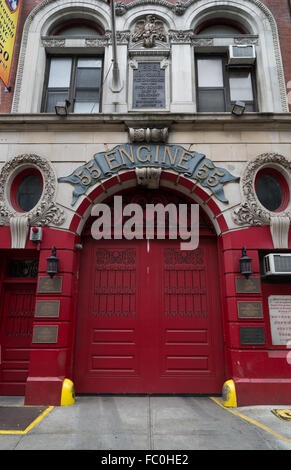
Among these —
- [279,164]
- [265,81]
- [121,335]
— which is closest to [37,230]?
[121,335]

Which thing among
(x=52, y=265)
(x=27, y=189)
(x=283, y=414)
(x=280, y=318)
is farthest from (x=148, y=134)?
(x=283, y=414)

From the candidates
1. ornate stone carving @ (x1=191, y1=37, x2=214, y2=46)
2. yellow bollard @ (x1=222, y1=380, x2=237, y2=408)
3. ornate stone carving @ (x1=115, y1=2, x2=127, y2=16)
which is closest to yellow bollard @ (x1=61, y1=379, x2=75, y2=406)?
yellow bollard @ (x1=222, y1=380, x2=237, y2=408)

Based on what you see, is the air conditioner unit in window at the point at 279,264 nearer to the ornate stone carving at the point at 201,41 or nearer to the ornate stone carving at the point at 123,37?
the ornate stone carving at the point at 201,41

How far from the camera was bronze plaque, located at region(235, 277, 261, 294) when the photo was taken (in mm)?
6266

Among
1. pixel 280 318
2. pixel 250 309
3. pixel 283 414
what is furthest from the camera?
pixel 280 318

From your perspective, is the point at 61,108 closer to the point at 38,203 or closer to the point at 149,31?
the point at 38,203

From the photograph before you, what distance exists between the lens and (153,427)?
455cm

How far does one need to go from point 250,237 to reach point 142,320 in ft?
10.9

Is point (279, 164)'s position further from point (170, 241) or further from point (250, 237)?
point (170, 241)

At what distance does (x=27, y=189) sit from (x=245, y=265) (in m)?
5.74

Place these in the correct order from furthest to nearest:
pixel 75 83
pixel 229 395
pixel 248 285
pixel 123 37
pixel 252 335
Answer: pixel 75 83 < pixel 123 37 < pixel 248 285 < pixel 252 335 < pixel 229 395

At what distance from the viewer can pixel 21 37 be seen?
27.1 feet

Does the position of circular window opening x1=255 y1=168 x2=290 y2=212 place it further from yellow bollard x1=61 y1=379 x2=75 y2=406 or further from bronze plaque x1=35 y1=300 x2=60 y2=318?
yellow bollard x1=61 y1=379 x2=75 y2=406
